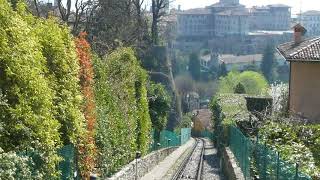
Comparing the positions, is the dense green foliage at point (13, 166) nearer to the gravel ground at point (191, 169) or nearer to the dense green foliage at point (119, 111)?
the dense green foliage at point (119, 111)

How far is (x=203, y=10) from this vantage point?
193250 mm

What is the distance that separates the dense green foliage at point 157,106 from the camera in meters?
42.1

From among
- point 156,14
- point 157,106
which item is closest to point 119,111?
point 157,106

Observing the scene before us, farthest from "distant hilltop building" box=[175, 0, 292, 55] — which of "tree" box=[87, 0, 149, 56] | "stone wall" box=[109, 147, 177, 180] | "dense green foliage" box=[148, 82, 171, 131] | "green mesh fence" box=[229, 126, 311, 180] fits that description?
"green mesh fence" box=[229, 126, 311, 180]

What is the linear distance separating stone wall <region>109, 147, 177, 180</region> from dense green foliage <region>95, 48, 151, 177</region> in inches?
13.9

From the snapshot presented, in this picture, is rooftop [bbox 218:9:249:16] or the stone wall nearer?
the stone wall

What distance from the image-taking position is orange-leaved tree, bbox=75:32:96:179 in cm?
1616

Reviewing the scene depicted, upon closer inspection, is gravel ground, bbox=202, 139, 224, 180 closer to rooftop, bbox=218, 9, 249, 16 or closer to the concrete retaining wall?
the concrete retaining wall

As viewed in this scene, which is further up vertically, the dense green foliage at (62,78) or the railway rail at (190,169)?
the dense green foliage at (62,78)

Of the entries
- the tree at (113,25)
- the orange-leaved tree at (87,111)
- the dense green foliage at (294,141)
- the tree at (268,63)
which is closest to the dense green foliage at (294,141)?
the dense green foliage at (294,141)

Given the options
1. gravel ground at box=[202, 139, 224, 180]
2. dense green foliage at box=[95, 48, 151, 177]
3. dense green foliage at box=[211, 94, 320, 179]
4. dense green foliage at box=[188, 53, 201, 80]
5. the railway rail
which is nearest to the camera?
dense green foliage at box=[211, 94, 320, 179]

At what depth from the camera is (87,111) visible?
16797 millimetres

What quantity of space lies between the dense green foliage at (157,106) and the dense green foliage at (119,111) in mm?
11226

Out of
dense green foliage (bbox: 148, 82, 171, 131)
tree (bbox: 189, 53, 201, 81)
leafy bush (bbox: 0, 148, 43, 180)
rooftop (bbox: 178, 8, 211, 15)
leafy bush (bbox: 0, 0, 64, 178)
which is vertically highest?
rooftop (bbox: 178, 8, 211, 15)
